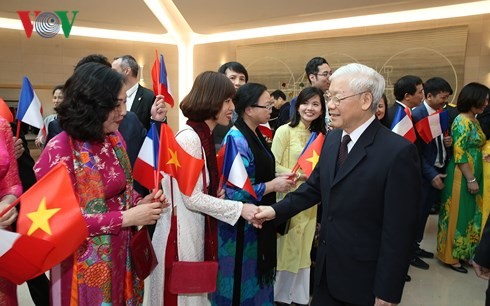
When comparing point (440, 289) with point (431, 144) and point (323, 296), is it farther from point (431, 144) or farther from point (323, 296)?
point (323, 296)

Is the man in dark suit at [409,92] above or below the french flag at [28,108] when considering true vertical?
above

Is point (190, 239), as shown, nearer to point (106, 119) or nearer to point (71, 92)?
point (106, 119)

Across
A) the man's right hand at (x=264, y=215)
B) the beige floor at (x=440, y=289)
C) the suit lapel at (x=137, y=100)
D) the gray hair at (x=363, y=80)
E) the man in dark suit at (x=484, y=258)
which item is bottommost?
the beige floor at (x=440, y=289)

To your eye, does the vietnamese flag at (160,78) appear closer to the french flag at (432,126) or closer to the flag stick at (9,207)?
the flag stick at (9,207)

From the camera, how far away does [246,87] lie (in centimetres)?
229

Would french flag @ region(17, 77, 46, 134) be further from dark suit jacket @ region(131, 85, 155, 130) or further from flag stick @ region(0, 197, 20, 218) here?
flag stick @ region(0, 197, 20, 218)

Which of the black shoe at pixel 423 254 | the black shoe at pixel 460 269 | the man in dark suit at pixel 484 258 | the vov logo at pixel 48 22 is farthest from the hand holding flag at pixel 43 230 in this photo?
the vov logo at pixel 48 22

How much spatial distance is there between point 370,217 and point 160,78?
1492 millimetres

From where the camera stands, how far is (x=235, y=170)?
1.98 metres

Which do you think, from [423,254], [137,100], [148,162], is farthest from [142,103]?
[423,254]

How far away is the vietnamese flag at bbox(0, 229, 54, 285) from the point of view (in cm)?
106

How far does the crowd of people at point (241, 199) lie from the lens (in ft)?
4.64

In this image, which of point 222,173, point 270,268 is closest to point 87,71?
point 222,173

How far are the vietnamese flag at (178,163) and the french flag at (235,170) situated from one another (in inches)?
9.6
